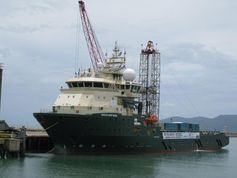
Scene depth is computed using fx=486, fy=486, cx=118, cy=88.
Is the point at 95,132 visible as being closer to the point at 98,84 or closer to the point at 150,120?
the point at 98,84

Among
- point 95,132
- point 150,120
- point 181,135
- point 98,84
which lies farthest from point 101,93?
point 181,135

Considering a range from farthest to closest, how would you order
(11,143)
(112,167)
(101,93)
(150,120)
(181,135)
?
(181,135)
(150,120)
(101,93)
(11,143)
(112,167)

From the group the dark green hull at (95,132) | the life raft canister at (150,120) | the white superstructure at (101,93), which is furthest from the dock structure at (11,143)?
the life raft canister at (150,120)

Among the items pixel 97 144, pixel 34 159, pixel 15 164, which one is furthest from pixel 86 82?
pixel 15 164

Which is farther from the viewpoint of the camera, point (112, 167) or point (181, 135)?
point (181, 135)

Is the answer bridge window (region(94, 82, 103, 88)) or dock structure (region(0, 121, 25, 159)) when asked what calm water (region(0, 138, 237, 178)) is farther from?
bridge window (region(94, 82, 103, 88))

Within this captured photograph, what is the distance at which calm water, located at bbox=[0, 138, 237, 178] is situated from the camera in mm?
33625

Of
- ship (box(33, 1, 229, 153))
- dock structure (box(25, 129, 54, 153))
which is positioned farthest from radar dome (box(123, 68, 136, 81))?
dock structure (box(25, 129, 54, 153))

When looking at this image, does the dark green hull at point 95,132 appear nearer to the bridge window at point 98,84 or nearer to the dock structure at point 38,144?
the bridge window at point 98,84

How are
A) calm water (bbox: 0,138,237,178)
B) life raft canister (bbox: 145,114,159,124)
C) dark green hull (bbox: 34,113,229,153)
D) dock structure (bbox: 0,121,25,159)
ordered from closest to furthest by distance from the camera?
calm water (bbox: 0,138,237,178) → dock structure (bbox: 0,121,25,159) → dark green hull (bbox: 34,113,229,153) → life raft canister (bbox: 145,114,159,124)

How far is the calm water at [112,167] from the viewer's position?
110ft

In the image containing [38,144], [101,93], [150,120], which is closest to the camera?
[101,93]

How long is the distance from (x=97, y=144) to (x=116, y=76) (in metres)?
8.33

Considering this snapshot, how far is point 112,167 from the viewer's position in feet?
122
